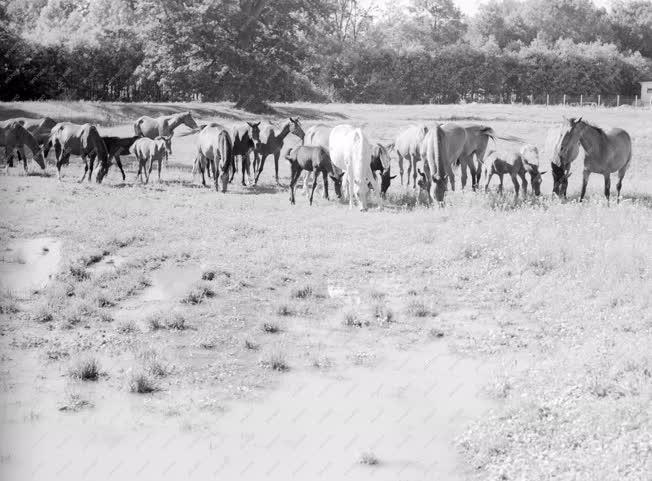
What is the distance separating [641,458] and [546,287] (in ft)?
15.7

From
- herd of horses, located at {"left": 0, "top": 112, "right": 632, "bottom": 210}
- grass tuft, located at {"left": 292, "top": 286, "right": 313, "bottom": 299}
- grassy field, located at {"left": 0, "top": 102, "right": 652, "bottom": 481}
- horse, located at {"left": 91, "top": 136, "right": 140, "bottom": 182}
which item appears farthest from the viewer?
horse, located at {"left": 91, "top": 136, "right": 140, "bottom": 182}

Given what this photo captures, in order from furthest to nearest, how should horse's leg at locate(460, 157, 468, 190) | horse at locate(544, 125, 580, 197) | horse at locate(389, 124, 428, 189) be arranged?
1. horse at locate(389, 124, 428, 189)
2. horse's leg at locate(460, 157, 468, 190)
3. horse at locate(544, 125, 580, 197)

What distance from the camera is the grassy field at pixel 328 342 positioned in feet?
20.1

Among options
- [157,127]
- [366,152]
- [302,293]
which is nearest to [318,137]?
[366,152]

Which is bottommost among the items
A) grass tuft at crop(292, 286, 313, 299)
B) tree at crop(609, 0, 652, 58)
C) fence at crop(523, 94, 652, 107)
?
grass tuft at crop(292, 286, 313, 299)

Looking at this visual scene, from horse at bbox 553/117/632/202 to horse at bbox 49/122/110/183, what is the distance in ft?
36.7

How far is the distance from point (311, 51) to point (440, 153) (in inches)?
1414

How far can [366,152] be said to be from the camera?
16672mm

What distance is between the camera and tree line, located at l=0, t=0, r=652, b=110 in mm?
45250

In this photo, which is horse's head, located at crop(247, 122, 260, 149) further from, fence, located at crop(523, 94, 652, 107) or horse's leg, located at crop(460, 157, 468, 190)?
fence, located at crop(523, 94, 652, 107)

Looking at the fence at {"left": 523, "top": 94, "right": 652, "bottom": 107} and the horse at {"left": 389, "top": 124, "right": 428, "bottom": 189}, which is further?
the fence at {"left": 523, "top": 94, "right": 652, "bottom": 107}

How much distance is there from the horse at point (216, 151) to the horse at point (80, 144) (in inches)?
95.8

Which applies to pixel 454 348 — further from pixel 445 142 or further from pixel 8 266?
pixel 445 142

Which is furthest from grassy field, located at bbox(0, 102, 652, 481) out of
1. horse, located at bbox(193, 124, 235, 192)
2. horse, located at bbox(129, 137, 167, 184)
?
horse, located at bbox(129, 137, 167, 184)
